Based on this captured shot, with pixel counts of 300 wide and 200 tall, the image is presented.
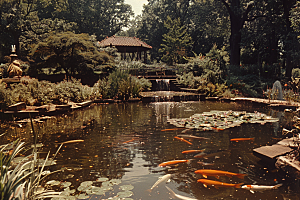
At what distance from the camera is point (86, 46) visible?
1669 centimetres

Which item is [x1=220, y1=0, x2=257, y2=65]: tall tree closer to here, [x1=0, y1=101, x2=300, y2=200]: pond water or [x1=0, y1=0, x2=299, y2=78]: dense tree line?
[x1=0, y1=0, x2=299, y2=78]: dense tree line

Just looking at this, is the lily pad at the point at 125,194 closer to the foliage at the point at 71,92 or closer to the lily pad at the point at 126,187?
the lily pad at the point at 126,187

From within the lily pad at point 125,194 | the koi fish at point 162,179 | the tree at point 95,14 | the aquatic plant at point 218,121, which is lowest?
the koi fish at point 162,179

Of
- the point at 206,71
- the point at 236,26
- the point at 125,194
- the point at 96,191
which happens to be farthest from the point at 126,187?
the point at 236,26

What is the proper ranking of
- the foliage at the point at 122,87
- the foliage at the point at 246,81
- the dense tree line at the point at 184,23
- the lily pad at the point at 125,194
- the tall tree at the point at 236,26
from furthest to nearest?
the tall tree at the point at 236,26 < the dense tree line at the point at 184,23 < the foliage at the point at 246,81 < the foliage at the point at 122,87 < the lily pad at the point at 125,194

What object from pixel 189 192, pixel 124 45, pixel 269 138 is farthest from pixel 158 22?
pixel 189 192

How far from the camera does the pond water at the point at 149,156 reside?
3455mm

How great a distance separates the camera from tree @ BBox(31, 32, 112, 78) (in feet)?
53.3

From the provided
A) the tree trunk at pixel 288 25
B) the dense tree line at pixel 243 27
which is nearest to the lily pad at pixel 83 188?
the dense tree line at pixel 243 27

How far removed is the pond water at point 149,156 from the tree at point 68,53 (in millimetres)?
9752

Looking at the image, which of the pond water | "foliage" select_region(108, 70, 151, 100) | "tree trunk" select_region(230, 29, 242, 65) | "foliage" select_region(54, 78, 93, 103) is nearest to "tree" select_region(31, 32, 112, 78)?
"foliage" select_region(108, 70, 151, 100)

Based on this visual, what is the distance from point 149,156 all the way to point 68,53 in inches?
582

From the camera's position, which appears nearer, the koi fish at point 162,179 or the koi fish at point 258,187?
the koi fish at point 258,187

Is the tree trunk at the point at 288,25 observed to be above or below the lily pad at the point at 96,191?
above
